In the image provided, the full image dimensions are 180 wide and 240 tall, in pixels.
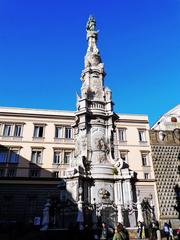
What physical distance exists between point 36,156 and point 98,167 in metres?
19.5

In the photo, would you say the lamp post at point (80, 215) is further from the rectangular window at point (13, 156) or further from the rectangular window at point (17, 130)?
the rectangular window at point (17, 130)

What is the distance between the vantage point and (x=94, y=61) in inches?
790

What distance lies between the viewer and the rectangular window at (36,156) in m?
32.4

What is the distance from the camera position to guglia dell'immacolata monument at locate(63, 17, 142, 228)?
13258 millimetres

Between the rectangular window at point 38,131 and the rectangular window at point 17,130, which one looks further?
the rectangular window at point 38,131

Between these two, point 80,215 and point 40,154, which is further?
point 40,154

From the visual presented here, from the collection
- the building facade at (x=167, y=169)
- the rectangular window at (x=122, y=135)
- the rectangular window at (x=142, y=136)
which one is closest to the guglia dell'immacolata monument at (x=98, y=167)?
the building facade at (x=167, y=169)

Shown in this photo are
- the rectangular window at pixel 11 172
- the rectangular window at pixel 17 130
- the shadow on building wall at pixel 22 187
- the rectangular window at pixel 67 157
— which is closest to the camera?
the shadow on building wall at pixel 22 187

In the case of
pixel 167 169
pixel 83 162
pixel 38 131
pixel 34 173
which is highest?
pixel 38 131

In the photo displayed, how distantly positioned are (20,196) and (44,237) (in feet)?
63.0

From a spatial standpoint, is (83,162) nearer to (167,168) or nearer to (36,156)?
(36,156)

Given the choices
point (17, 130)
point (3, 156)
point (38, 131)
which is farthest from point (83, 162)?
point (17, 130)

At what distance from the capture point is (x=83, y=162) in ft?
49.1

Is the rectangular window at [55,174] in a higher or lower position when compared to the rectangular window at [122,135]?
lower
